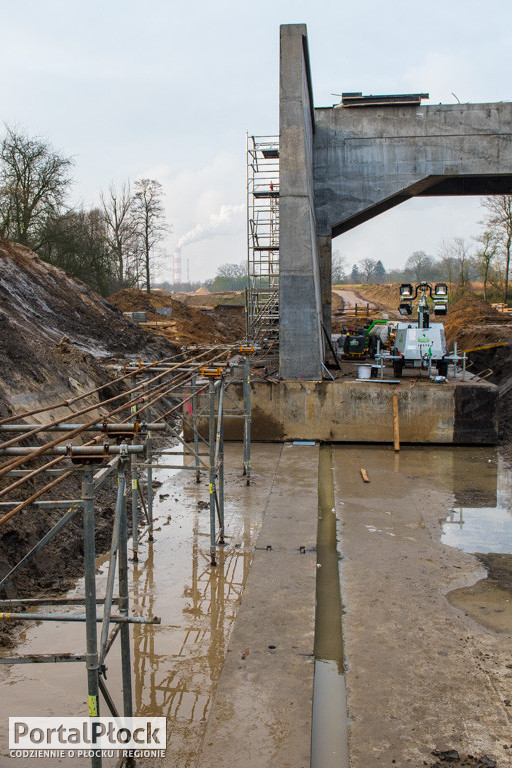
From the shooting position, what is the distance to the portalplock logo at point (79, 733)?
18.4 ft

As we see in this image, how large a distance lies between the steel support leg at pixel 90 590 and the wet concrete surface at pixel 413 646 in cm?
235

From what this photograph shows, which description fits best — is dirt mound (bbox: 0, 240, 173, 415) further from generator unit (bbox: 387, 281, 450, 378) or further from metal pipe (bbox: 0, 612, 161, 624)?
generator unit (bbox: 387, 281, 450, 378)

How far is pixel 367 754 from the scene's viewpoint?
5.66 metres

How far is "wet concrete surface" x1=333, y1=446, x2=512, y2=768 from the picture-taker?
5867 mm

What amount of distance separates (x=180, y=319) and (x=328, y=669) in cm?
3227

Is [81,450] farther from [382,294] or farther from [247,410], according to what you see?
[382,294]

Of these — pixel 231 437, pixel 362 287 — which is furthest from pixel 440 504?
pixel 362 287

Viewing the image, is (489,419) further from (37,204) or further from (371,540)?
(37,204)

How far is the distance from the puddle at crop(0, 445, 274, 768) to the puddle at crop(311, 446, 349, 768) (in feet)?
3.41

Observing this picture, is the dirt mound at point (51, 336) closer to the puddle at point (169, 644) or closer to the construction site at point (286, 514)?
the construction site at point (286, 514)

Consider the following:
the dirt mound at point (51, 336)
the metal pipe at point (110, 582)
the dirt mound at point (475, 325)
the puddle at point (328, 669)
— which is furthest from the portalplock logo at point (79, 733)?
the dirt mound at point (475, 325)

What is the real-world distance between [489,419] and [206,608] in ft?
Answer: 38.4

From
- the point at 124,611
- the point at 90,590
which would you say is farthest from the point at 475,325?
the point at 90,590

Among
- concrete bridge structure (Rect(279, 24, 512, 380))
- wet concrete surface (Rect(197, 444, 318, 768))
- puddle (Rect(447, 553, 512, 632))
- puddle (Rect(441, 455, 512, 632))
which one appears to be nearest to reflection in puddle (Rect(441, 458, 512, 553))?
puddle (Rect(441, 455, 512, 632))
